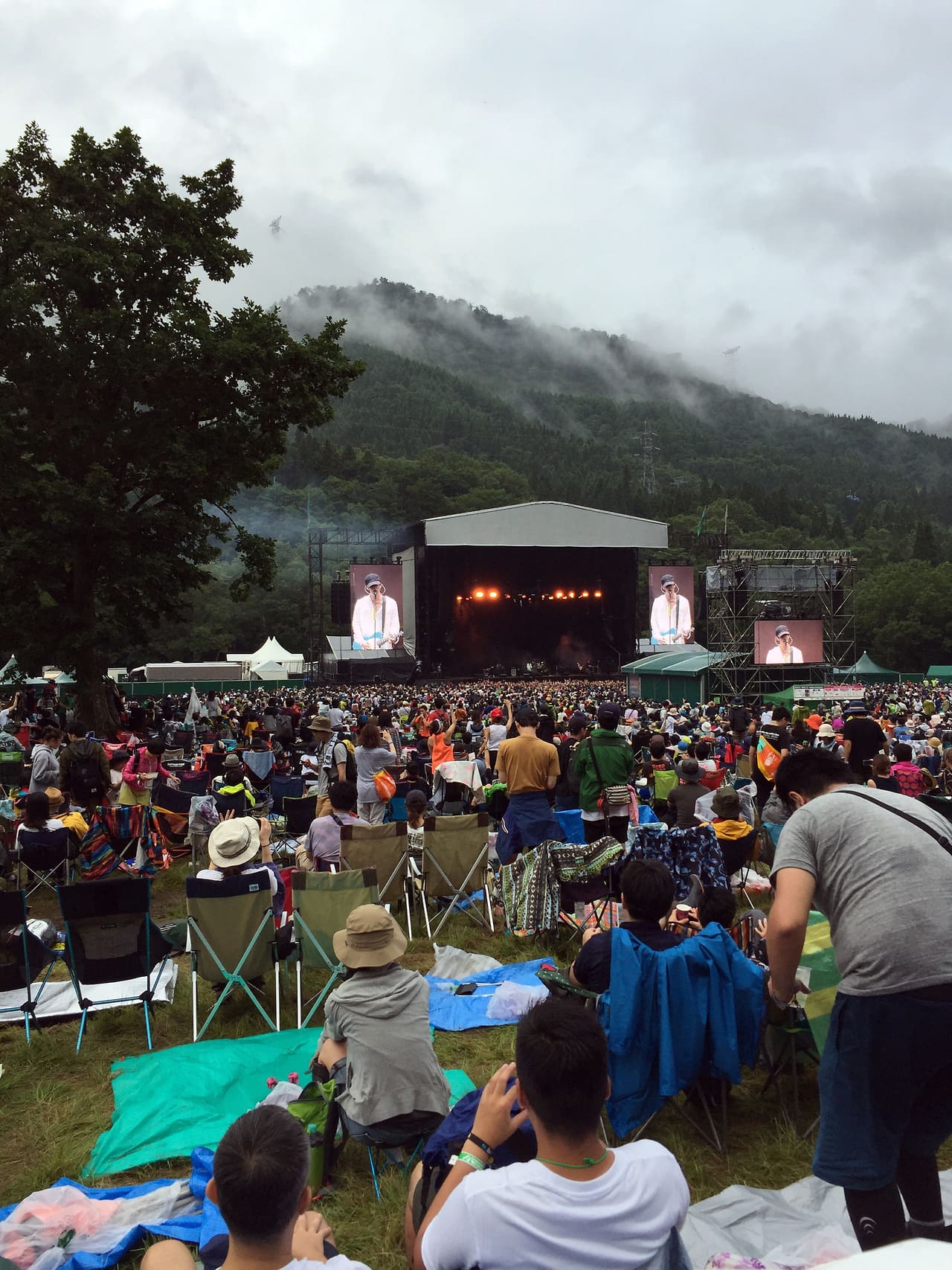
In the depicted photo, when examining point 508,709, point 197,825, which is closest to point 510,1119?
point 197,825

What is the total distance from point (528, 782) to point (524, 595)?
3636cm

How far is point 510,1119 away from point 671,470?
116425 millimetres

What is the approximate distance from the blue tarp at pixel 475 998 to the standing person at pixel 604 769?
1.21 meters

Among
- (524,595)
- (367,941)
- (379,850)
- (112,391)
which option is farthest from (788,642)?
(367,941)

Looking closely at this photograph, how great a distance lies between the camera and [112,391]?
13.9 meters

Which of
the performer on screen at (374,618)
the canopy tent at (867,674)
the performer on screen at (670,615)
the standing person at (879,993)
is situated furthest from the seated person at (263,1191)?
the canopy tent at (867,674)

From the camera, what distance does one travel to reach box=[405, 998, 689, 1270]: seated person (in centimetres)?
145

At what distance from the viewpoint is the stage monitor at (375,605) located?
35.7m

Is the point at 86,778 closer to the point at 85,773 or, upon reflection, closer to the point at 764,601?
the point at 85,773

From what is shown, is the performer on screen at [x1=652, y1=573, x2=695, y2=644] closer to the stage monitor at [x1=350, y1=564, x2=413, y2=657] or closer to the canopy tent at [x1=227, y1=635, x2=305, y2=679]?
the stage monitor at [x1=350, y1=564, x2=413, y2=657]

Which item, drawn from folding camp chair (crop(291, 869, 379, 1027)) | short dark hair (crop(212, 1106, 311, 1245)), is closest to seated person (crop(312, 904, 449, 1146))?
folding camp chair (crop(291, 869, 379, 1027))

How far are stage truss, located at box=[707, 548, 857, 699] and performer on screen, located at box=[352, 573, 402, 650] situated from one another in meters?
12.4

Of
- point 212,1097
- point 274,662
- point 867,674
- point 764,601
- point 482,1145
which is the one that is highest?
point 764,601

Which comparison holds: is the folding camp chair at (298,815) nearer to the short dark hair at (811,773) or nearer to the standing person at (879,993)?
the short dark hair at (811,773)
